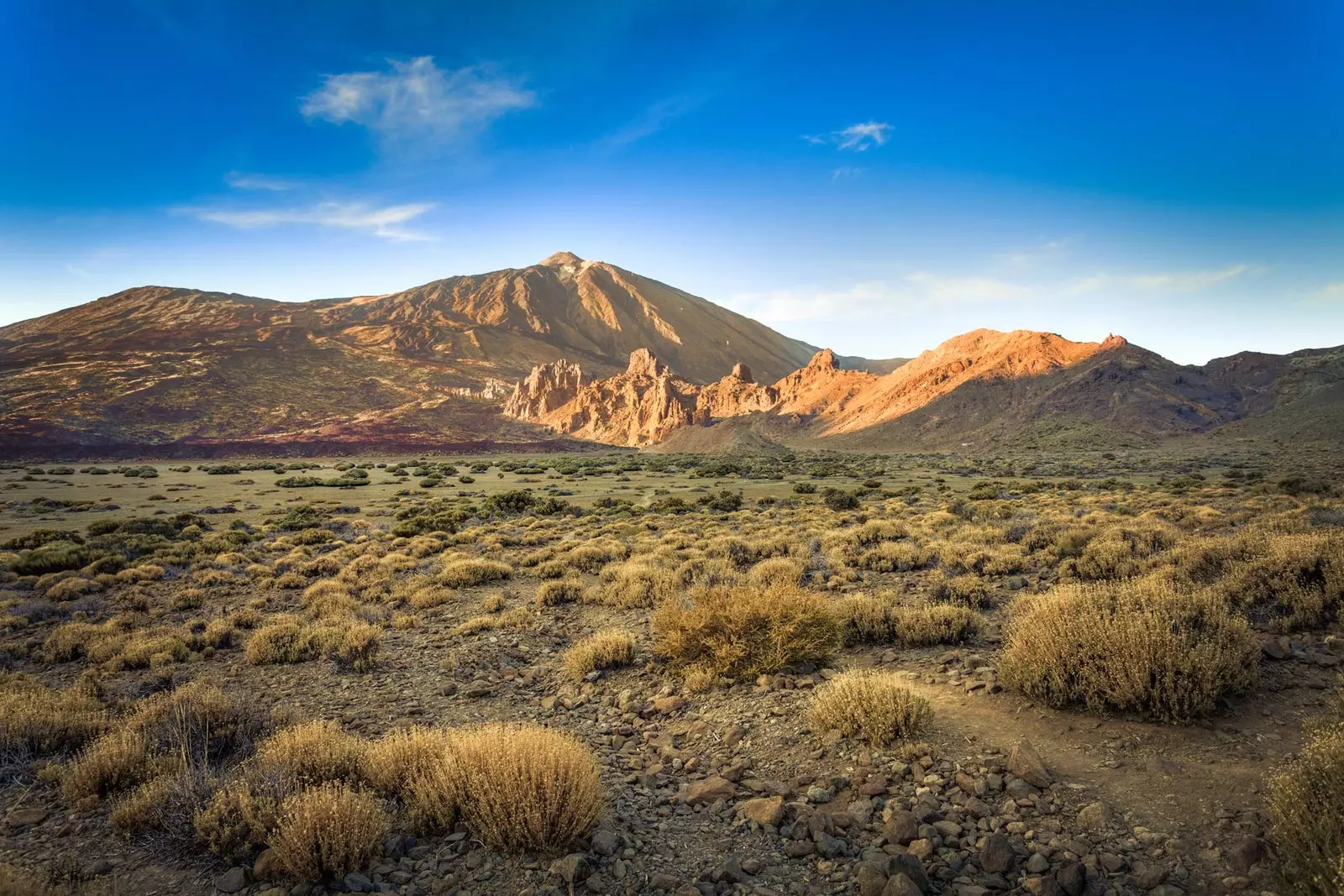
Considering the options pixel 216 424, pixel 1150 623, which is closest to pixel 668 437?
pixel 216 424

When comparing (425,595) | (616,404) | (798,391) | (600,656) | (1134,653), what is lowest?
(425,595)

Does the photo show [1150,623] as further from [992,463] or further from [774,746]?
[992,463]

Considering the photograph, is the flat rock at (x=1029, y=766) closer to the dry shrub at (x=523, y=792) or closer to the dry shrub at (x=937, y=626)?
the dry shrub at (x=937, y=626)

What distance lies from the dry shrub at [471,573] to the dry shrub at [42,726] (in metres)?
7.61

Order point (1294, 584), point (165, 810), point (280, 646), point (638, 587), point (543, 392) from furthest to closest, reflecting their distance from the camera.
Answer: point (543, 392)
point (638, 587)
point (280, 646)
point (1294, 584)
point (165, 810)

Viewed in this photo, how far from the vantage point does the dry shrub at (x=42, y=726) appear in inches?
230

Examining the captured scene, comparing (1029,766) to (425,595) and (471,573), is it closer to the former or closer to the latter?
(425,595)

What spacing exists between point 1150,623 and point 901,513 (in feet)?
61.5

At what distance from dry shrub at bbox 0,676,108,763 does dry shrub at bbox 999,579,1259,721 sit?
9529 mm

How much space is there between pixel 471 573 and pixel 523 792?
1141 cm

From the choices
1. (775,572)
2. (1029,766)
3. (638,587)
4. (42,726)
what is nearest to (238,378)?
(638,587)

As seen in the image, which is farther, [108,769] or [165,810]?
[108,769]

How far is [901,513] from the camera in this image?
76.5 feet

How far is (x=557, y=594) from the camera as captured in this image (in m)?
12.8
